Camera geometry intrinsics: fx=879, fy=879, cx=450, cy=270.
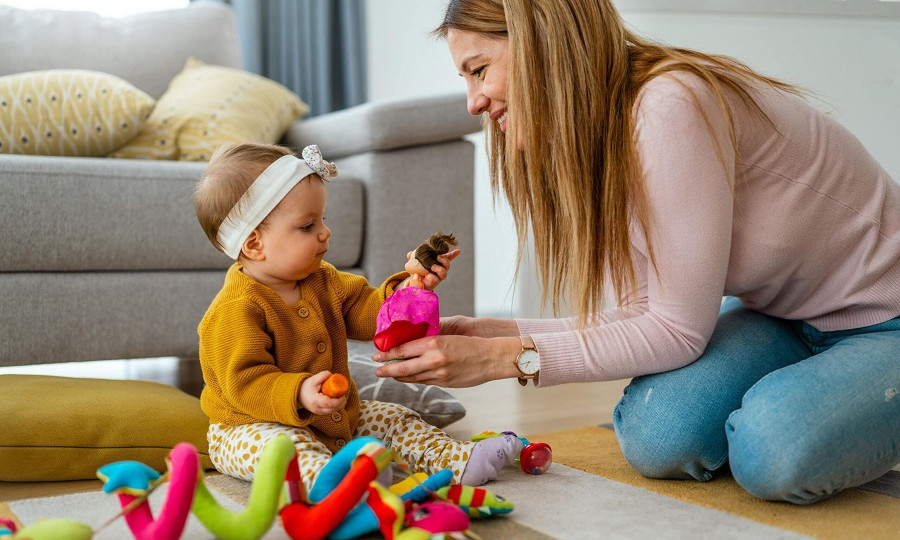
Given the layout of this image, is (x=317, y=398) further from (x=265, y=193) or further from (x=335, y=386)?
(x=265, y=193)

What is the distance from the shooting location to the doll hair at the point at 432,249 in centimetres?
127

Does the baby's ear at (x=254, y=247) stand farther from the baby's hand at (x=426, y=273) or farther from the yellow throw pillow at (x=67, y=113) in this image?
the yellow throw pillow at (x=67, y=113)

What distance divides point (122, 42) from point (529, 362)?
203 cm

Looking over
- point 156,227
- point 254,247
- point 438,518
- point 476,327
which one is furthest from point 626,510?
point 156,227

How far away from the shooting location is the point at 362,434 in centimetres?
139

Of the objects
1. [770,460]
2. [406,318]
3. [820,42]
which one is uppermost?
[820,42]

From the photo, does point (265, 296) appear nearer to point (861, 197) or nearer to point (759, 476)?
point (759, 476)

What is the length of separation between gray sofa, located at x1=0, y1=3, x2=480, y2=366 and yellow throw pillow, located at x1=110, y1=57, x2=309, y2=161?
0.15m

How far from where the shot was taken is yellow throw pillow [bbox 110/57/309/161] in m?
2.32

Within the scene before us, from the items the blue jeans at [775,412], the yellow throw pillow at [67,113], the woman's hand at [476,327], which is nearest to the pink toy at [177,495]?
the woman's hand at [476,327]

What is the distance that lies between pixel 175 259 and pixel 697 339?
3.99 feet

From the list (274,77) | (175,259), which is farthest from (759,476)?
(274,77)

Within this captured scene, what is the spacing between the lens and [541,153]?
124 cm

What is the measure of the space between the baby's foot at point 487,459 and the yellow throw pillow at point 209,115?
1.31m
